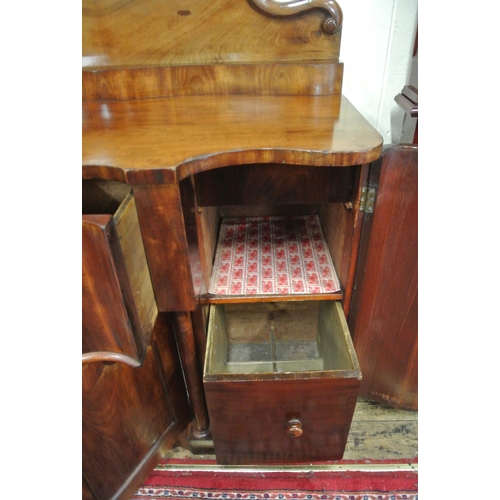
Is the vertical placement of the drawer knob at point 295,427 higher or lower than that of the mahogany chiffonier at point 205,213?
lower

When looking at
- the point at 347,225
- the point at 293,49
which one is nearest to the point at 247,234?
the point at 347,225

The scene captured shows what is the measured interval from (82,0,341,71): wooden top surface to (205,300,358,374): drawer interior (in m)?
0.60

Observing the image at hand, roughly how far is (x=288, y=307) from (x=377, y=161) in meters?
0.54

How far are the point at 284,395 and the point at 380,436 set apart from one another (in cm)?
50

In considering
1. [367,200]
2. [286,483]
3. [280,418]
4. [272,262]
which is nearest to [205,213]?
[272,262]

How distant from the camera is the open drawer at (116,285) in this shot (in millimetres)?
431

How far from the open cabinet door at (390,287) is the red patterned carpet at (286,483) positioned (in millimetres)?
185

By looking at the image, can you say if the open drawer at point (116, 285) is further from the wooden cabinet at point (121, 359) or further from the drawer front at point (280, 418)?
the drawer front at point (280, 418)

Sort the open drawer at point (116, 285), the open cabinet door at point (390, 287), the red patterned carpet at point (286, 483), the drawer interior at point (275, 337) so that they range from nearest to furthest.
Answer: the open drawer at point (116, 285) → the open cabinet door at point (390, 287) → the red patterned carpet at point (286, 483) → the drawer interior at point (275, 337)

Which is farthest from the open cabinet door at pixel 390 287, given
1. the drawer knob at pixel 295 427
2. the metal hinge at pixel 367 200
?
the drawer knob at pixel 295 427

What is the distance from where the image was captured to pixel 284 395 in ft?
2.19

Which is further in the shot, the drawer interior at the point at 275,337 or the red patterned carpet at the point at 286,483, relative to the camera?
the drawer interior at the point at 275,337

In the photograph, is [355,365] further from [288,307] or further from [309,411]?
[288,307]

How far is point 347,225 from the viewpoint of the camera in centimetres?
71
